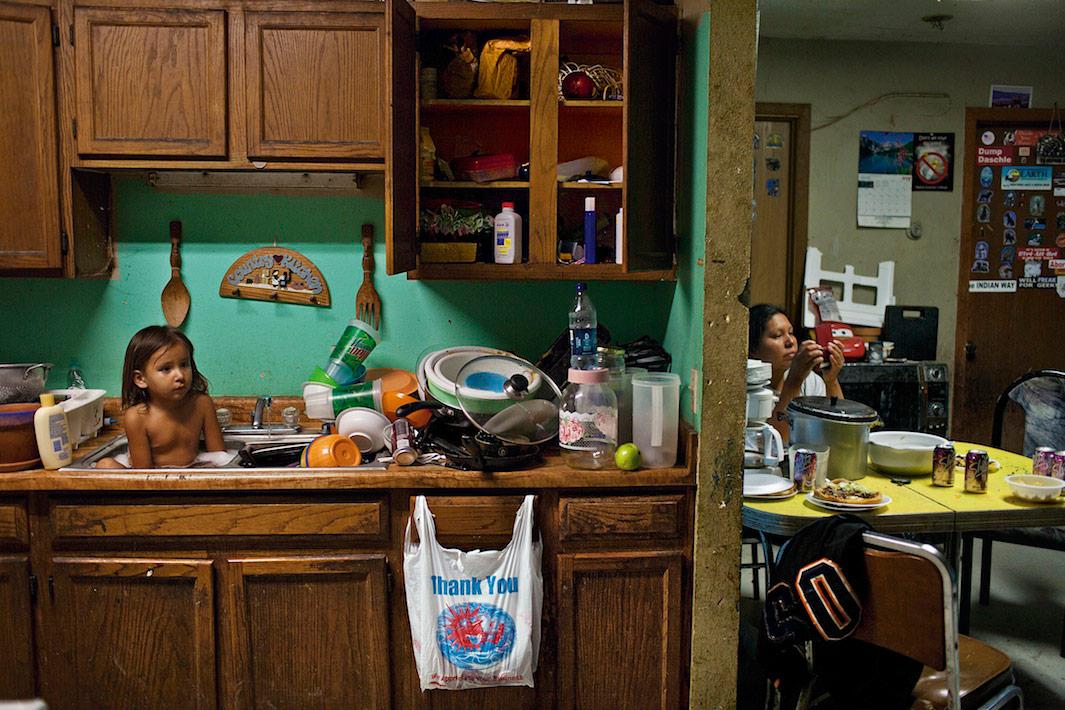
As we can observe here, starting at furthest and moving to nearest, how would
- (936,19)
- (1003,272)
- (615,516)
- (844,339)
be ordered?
1. (1003,272)
2. (844,339)
3. (936,19)
4. (615,516)

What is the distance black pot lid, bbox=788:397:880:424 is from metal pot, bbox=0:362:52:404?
237 centimetres

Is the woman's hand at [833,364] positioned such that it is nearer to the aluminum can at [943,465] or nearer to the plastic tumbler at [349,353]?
the aluminum can at [943,465]

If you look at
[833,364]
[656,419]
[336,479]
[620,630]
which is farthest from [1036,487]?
[336,479]

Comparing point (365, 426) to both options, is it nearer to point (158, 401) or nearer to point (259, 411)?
point (259, 411)

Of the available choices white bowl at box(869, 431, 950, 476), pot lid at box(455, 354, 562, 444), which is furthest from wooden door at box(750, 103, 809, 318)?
pot lid at box(455, 354, 562, 444)

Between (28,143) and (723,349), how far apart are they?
210cm

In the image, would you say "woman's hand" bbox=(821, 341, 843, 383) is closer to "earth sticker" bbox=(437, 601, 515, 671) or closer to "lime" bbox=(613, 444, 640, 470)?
"lime" bbox=(613, 444, 640, 470)

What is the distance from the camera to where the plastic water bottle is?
94.5 inches

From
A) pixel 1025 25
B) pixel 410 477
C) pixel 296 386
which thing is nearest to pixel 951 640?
pixel 410 477

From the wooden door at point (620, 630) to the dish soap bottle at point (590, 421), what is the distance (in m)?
0.27

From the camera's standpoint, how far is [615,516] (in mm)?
2301

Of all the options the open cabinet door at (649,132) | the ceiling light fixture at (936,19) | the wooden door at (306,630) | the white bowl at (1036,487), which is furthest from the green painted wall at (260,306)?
the ceiling light fixture at (936,19)

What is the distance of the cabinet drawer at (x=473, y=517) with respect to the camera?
2.29m

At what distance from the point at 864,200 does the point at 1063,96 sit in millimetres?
1365
